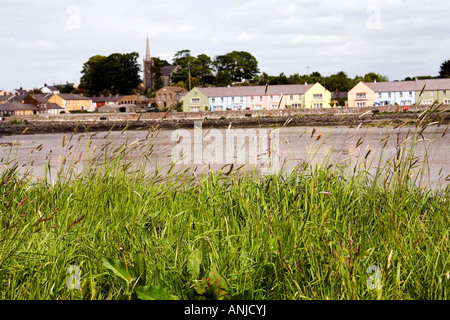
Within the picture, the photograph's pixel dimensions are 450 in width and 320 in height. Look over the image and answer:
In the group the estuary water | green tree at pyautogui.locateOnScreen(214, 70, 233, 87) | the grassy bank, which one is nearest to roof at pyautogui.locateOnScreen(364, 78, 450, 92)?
green tree at pyautogui.locateOnScreen(214, 70, 233, 87)

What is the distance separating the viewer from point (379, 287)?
107 inches

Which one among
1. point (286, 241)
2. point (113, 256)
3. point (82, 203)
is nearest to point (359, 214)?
point (286, 241)

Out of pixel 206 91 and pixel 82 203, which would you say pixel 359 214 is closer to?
pixel 82 203

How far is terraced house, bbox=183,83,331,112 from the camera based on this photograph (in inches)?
3164

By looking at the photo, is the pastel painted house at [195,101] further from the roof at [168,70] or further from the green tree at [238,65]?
the roof at [168,70]

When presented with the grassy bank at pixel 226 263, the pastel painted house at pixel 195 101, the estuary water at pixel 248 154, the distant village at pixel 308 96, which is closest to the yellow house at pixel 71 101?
the distant village at pixel 308 96

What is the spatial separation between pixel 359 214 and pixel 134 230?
6.37ft

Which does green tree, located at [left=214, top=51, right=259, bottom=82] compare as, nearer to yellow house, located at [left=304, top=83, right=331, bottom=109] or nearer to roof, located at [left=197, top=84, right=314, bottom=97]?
roof, located at [left=197, top=84, right=314, bottom=97]

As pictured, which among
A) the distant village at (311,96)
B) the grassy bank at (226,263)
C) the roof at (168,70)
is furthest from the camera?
the roof at (168,70)

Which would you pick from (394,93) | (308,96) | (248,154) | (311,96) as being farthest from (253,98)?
(248,154)

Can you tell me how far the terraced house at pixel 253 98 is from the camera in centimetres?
8038

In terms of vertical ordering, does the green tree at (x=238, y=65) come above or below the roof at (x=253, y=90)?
above

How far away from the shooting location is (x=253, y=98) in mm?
82562

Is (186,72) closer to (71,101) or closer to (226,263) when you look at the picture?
(71,101)
